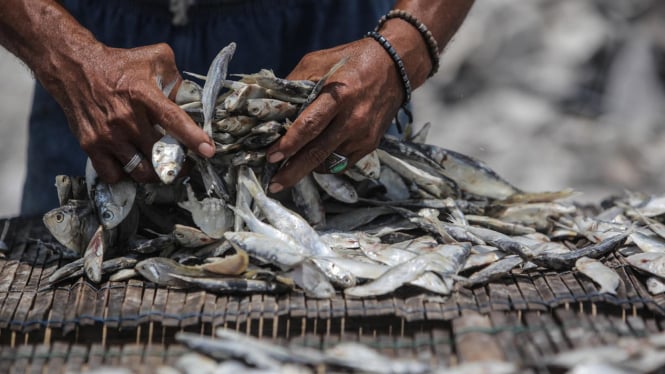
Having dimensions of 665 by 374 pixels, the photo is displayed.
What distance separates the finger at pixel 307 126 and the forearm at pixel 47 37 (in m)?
0.68

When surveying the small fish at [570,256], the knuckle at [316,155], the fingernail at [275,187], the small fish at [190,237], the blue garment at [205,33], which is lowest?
the small fish at [570,256]

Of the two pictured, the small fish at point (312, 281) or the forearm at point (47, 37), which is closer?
the small fish at point (312, 281)

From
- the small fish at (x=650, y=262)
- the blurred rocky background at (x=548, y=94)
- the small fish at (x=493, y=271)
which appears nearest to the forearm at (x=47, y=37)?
the small fish at (x=493, y=271)

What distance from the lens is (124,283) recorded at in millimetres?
2508

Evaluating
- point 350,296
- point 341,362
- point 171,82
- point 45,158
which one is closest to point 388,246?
point 350,296

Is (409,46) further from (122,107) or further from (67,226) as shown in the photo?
(67,226)

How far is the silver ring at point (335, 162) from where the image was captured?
108 inches

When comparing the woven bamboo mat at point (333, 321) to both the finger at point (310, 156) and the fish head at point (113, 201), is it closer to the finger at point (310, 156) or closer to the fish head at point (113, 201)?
the fish head at point (113, 201)

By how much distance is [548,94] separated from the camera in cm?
728

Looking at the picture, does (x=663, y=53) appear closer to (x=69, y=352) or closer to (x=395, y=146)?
(x=395, y=146)

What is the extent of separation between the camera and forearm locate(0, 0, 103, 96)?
261 cm

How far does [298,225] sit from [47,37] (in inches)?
41.2

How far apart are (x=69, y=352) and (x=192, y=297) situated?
15.3 inches

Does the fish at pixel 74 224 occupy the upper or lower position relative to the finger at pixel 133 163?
lower
